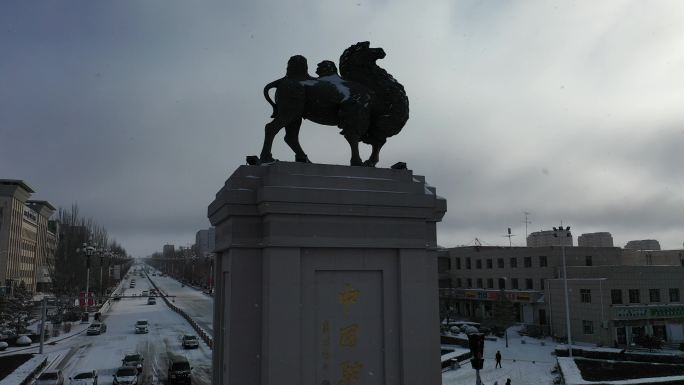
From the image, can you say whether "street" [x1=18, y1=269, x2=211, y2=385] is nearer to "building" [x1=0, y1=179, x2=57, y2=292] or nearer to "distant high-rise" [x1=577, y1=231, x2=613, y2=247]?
"building" [x1=0, y1=179, x2=57, y2=292]

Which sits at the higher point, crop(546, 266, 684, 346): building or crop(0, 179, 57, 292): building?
crop(0, 179, 57, 292): building

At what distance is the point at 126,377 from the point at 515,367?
19.6m

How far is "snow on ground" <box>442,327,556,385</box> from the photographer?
23391 millimetres

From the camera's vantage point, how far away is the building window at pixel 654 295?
37875 millimetres

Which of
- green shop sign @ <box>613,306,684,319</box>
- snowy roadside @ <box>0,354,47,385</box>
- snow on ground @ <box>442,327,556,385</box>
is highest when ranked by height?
green shop sign @ <box>613,306,684,319</box>

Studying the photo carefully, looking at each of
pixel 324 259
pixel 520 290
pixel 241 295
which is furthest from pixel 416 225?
pixel 520 290

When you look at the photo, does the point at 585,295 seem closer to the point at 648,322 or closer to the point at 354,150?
the point at 648,322

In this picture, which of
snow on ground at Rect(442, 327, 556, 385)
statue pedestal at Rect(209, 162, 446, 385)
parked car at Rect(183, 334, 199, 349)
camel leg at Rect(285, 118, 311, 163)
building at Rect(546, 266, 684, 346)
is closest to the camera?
statue pedestal at Rect(209, 162, 446, 385)

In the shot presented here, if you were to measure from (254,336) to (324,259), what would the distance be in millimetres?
1347

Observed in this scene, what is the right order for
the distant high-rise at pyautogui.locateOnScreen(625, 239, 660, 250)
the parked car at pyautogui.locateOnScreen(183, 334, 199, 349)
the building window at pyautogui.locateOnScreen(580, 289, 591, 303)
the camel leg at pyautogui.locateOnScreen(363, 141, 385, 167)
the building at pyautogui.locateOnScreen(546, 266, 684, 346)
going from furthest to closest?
the distant high-rise at pyautogui.locateOnScreen(625, 239, 660, 250), the building window at pyautogui.locateOnScreen(580, 289, 591, 303), the building at pyautogui.locateOnScreen(546, 266, 684, 346), the parked car at pyautogui.locateOnScreen(183, 334, 199, 349), the camel leg at pyautogui.locateOnScreen(363, 141, 385, 167)

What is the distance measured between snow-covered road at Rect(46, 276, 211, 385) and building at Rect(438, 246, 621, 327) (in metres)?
29.2

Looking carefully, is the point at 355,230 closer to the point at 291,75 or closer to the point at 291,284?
the point at 291,284

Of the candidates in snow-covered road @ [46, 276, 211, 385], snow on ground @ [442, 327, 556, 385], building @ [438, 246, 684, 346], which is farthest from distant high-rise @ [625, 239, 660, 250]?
snow-covered road @ [46, 276, 211, 385]

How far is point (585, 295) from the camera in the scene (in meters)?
37.6
